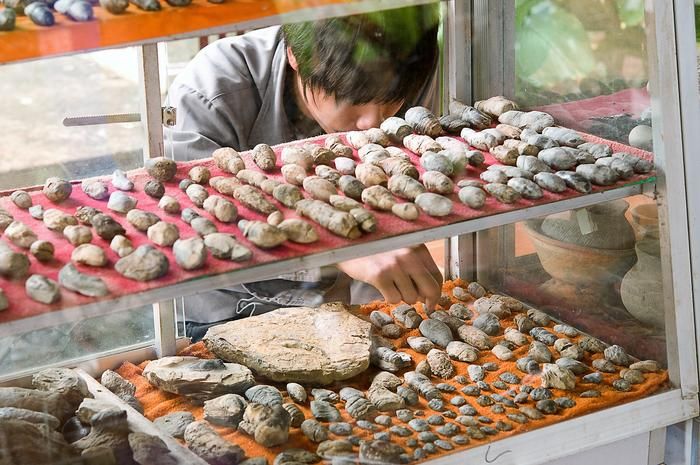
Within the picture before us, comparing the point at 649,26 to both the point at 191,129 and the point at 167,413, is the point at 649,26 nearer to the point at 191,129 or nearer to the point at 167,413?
the point at 191,129

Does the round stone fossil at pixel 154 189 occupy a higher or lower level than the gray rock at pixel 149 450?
higher

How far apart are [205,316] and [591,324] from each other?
83 cm

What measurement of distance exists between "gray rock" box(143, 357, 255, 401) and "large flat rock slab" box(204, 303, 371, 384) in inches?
1.2

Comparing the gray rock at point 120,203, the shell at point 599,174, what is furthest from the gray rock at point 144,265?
the shell at point 599,174

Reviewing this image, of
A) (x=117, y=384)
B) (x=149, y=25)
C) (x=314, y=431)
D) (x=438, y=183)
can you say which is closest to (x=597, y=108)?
(x=438, y=183)

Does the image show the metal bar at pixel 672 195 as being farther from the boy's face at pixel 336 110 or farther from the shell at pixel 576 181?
the boy's face at pixel 336 110

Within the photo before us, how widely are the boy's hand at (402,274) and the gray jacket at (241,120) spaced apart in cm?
3

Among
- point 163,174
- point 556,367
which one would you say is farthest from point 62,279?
point 556,367

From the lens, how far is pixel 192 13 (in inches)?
53.7

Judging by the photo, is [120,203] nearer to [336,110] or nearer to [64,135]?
[64,135]

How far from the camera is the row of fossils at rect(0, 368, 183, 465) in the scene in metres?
1.44

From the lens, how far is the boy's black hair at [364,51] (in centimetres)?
158

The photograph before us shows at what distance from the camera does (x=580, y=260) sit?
1954 millimetres

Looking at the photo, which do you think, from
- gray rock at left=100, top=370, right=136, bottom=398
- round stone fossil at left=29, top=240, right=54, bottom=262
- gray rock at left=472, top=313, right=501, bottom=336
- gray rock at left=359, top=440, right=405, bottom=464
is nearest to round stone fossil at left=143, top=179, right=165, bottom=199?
round stone fossil at left=29, top=240, right=54, bottom=262
